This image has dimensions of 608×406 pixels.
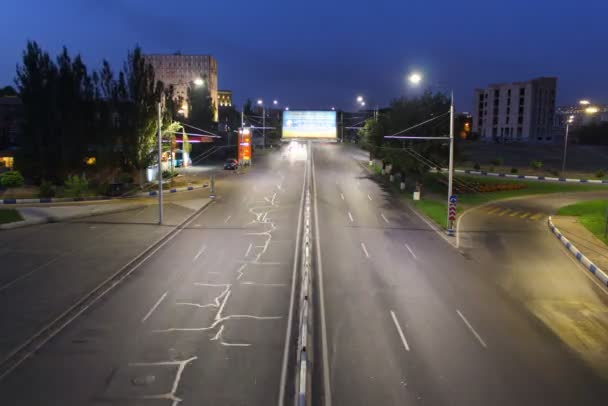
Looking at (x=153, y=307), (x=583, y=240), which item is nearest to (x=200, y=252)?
(x=153, y=307)

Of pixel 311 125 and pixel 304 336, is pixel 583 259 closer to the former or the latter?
pixel 304 336

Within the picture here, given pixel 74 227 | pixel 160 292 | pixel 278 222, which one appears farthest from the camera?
pixel 278 222

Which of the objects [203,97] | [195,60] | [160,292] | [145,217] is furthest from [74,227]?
[195,60]

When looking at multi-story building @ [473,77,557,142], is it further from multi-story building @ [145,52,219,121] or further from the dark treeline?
the dark treeline

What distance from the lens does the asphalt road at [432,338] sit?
10.8 meters

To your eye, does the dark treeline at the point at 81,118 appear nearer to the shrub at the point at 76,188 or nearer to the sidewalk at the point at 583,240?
the shrub at the point at 76,188

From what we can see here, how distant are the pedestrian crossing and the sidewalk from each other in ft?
4.37

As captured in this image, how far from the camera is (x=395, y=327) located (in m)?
14.4

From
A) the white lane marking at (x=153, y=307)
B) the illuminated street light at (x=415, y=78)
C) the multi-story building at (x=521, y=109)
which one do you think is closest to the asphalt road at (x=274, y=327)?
the white lane marking at (x=153, y=307)

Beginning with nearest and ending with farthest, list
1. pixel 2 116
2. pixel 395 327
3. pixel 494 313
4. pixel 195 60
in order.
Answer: pixel 395 327
pixel 494 313
pixel 2 116
pixel 195 60

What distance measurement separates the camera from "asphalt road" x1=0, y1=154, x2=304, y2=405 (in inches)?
417

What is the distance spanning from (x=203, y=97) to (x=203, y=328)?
86955 mm

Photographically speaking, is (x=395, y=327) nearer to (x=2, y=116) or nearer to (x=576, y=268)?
(x=576, y=268)

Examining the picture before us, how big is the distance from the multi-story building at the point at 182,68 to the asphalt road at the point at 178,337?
120 m
